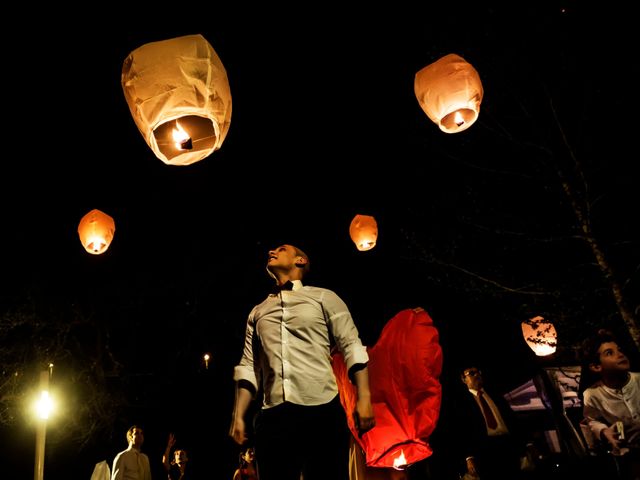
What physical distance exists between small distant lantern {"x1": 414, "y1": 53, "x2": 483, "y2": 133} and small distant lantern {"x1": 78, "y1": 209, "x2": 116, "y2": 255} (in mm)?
6616

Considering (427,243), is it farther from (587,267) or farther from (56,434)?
(56,434)

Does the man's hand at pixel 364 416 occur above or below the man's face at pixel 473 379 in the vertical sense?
below

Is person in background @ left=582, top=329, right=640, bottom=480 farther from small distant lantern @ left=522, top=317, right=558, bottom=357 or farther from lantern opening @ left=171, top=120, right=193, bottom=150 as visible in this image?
small distant lantern @ left=522, top=317, right=558, bottom=357

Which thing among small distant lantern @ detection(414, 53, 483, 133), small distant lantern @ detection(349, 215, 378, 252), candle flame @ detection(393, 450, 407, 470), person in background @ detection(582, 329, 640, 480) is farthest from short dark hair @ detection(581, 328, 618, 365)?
small distant lantern @ detection(349, 215, 378, 252)

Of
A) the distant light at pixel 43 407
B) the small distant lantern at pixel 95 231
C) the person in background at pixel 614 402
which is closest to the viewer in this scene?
the person in background at pixel 614 402

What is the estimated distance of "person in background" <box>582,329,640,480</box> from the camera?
4227mm

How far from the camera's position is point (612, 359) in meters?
4.53

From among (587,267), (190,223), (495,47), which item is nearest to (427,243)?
(587,267)

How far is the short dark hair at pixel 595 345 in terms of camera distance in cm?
462

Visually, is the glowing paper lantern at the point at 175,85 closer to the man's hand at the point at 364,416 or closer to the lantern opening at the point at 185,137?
the lantern opening at the point at 185,137

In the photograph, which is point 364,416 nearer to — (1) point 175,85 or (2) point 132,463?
(1) point 175,85

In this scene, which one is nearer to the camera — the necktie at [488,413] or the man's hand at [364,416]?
the man's hand at [364,416]

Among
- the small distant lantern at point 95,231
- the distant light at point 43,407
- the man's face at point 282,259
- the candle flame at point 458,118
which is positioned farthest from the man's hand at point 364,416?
the distant light at point 43,407

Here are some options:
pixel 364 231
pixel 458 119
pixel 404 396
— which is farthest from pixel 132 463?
pixel 458 119
